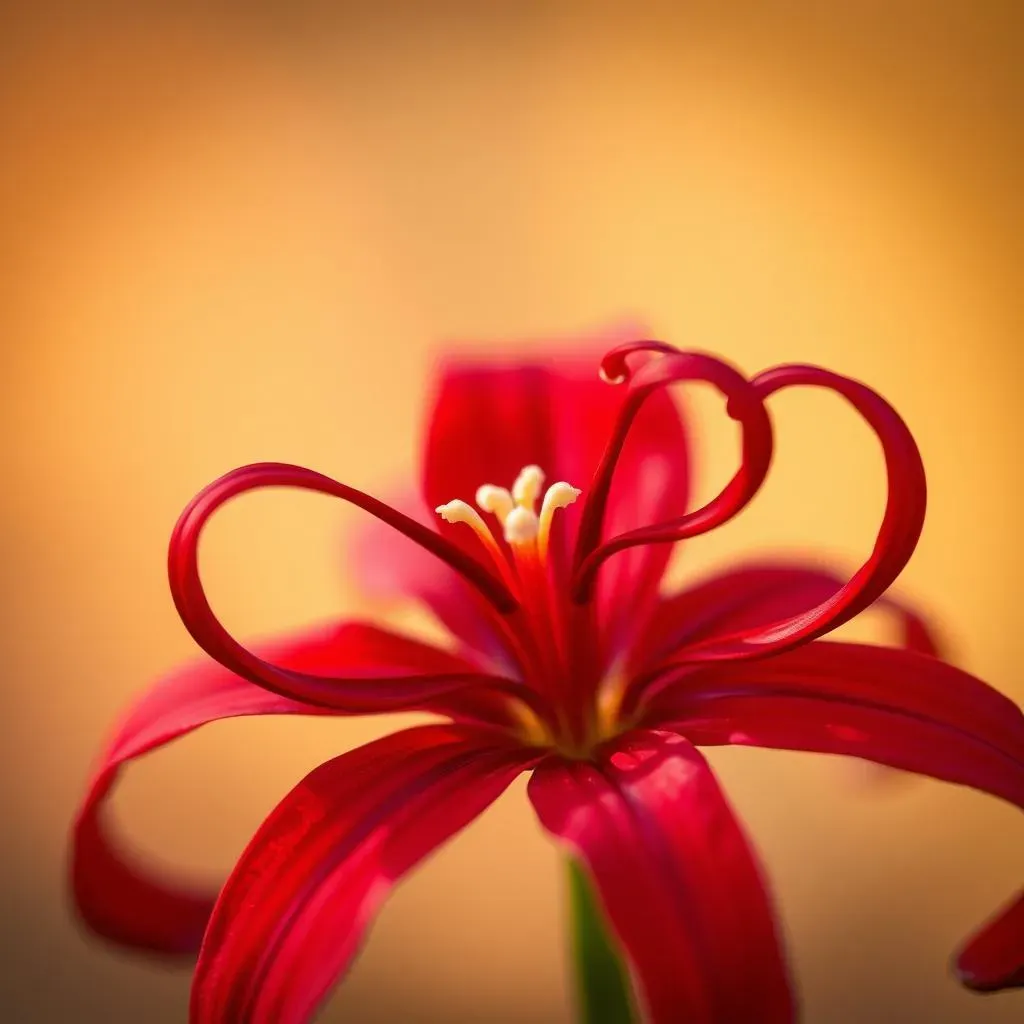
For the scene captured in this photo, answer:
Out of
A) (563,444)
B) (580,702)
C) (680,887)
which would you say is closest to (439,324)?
(563,444)

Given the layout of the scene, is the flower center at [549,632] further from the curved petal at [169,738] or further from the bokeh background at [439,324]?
the bokeh background at [439,324]

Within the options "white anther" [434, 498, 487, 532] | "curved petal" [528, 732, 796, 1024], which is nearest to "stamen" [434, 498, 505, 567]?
"white anther" [434, 498, 487, 532]

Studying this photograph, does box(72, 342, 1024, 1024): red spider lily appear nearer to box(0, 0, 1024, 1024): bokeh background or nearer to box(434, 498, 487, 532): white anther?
box(434, 498, 487, 532): white anther

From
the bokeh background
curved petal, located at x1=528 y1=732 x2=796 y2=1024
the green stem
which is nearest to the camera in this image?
curved petal, located at x1=528 y1=732 x2=796 y2=1024

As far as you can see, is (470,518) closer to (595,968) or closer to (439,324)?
(595,968)

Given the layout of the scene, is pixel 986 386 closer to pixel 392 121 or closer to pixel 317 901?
pixel 392 121

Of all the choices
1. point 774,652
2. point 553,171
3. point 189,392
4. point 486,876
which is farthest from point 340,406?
point 774,652

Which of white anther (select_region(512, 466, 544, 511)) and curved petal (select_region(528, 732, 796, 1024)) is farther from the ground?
white anther (select_region(512, 466, 544, 511))
